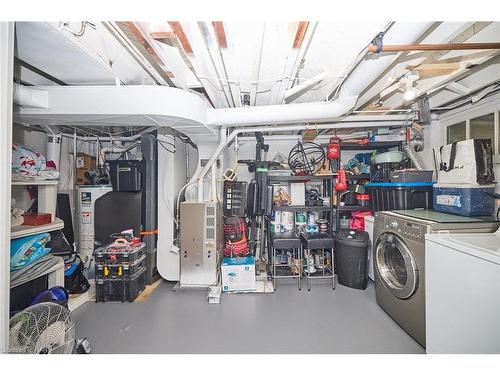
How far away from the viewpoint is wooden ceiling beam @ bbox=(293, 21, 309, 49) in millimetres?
1000

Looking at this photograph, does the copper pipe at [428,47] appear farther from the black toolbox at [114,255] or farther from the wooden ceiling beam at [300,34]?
the black toolbox at [114,255]

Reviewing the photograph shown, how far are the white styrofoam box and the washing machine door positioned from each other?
1178 millimetres

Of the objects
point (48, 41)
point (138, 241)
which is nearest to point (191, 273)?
point (138, 241)

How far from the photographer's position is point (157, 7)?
0.71 metres

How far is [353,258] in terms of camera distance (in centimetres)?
243

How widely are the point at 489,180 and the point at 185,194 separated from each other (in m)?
3.16

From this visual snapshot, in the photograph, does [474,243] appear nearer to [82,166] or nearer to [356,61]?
[356,61]

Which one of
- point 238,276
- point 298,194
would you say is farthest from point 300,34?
point 238,276

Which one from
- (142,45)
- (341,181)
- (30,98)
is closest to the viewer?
(142,45)

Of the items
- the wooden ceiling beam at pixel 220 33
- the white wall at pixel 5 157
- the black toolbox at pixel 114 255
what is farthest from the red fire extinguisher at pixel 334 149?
the white wall at pixel 5 157

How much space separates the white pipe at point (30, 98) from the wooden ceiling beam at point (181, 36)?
3.83ft

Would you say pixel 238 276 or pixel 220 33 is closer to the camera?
pixel 220 33

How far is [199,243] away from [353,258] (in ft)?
6.22
